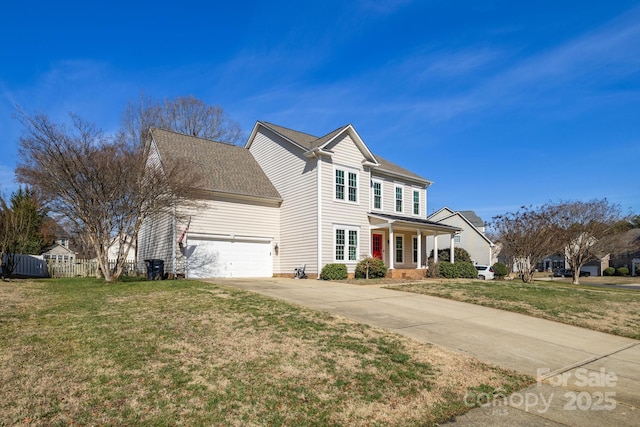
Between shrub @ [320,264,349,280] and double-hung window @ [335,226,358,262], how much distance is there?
108 centimetres

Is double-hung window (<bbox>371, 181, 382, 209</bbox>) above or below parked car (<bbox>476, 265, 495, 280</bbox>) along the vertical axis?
above

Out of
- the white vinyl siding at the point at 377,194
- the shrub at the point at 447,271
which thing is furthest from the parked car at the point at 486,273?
the white vinyl siding at the point at 377,194

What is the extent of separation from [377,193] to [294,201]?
5638 millimetres

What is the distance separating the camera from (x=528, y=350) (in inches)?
315

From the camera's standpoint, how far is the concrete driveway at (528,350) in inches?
202

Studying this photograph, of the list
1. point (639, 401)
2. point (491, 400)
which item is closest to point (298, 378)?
point (491, 400)

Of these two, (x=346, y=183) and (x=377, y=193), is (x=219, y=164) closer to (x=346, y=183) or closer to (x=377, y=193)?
(x=346, y=183)

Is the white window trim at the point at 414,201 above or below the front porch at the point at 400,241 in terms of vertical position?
above

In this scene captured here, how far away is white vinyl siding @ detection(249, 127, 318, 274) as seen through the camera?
21.2 meters

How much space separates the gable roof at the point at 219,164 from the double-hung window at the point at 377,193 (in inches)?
227

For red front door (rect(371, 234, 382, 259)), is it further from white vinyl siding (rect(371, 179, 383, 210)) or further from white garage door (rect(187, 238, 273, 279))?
white garage door (rect(187, 238, 273, 279))

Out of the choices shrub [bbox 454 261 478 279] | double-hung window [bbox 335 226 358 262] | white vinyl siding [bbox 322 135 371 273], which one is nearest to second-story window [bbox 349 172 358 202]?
white vinyl siding [bbox 322 135 371 273]

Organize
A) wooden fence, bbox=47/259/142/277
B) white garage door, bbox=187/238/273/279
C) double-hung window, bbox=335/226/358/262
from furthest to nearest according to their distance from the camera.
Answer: wooden fence, bbox=47/259/142/277, double-hung window, bbox=335/226/358/262, white garage door, bbox=187/238/273/279

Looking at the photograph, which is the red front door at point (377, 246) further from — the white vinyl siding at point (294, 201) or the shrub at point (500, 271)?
the shrub at point (500, 271)
